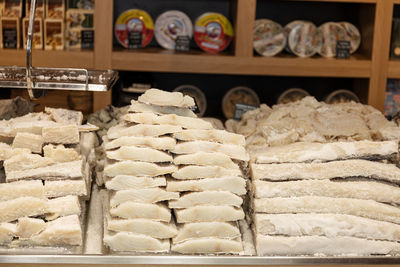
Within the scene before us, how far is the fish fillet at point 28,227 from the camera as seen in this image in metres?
1.60

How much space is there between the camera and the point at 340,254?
1685 millimetres

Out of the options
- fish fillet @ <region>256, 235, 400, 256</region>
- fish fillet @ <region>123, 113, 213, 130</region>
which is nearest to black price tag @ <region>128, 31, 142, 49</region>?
fish fillet @ <region>123, 113, 213, 130</region>

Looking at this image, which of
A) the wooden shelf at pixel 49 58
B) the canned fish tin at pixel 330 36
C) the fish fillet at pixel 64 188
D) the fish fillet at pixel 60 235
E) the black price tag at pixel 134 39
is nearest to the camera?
the fish fillet at pixel 60 235

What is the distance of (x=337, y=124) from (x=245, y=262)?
85cm

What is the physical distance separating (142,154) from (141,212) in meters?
0.16

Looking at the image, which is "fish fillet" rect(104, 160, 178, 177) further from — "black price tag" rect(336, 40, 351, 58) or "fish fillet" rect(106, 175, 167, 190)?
"black price tag" rect(336, 40, 351, 58)

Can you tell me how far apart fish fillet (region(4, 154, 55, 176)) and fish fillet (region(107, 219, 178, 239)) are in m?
0.29

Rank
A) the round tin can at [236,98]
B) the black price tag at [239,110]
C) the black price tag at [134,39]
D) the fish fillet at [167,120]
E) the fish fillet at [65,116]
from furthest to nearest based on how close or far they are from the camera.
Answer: the round tin can at [236,98]
the black price tag at [134,39]
the black price tag at [239,110]
the fish fillet at [65,116]
the fish fillet at [167,120]

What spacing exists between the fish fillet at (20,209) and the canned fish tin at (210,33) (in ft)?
7.50

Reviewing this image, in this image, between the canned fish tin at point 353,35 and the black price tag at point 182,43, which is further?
the canned fish tin at point 353,35

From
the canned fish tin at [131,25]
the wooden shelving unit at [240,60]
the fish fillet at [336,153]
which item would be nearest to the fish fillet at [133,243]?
the fish fillet at [336,153]

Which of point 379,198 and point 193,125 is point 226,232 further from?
point 379,198

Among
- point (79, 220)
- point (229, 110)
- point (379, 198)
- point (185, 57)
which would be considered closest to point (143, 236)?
point (79, 220)

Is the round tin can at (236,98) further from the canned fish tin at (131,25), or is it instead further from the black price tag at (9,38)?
the black price tag at (9,38)
